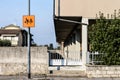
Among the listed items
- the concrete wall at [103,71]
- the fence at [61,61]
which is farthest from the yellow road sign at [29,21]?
the concrete wall at [103,71]

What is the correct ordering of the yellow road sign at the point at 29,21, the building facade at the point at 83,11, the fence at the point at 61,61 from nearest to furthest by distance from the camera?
the yellow road sign at the point at 29,21
the fence at the point at 61,61
the building facade at the point at 83,11

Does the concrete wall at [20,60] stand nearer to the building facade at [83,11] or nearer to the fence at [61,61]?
the fence at [61,61]

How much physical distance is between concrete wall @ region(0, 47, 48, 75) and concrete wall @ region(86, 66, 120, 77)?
10.2 feet

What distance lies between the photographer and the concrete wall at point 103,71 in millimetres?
22062

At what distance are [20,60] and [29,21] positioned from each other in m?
3.55

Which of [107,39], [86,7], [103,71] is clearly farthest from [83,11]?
[103,71]

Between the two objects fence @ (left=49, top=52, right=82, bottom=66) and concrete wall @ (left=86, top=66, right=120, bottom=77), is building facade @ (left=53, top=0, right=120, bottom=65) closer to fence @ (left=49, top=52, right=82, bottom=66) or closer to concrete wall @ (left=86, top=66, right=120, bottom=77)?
fence @ (left=49, top=52, right=82, bottom=66)

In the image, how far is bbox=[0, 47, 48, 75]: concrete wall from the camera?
943 inches

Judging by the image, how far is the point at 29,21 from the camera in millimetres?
21422

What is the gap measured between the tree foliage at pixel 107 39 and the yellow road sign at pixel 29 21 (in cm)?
411

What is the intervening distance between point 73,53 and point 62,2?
332 cm

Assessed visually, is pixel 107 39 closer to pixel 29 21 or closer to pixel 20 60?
pixel 29 21

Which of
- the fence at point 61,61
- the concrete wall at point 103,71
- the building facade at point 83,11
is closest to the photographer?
the concrete wall at point 103,71

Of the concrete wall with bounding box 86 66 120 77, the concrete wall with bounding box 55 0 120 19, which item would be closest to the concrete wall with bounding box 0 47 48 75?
the concrete wall with bounding box 55 0 120 19
